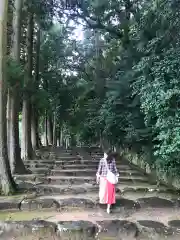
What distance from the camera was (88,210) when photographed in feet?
27.3

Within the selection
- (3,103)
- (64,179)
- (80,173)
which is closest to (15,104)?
(3,103)

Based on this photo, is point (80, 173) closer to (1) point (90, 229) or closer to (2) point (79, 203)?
(2) point (79, 203)

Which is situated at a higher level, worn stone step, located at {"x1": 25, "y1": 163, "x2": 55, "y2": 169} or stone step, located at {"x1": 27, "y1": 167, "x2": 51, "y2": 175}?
worn stone step, located at {"x1": 25, "y1": 163, "x2": 55, "y2": 169}

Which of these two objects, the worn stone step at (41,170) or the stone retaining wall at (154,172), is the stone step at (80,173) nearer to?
the worn stone step at (41,170)

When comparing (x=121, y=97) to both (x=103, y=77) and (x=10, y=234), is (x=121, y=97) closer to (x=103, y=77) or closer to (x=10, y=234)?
(x=103, y=77)

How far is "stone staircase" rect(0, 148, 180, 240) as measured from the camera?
6.72 metres

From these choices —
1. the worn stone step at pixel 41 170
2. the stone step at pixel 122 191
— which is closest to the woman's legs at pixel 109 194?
→ the stone step at pixel 122 191

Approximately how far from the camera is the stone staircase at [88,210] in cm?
672

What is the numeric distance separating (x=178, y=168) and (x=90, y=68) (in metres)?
18.9

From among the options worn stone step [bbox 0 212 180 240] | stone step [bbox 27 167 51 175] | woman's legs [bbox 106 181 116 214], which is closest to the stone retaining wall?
woman's legs [bbox 106 181 116 214]

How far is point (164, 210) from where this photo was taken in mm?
8555

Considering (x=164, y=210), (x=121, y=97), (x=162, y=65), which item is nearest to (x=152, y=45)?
(x=162, y=65)

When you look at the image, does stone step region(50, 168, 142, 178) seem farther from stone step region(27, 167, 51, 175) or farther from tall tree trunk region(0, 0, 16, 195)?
tall tree trunk region(0, 0, 16, 195)

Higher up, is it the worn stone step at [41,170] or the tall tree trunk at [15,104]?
the tall tree trunk at [15,104]
